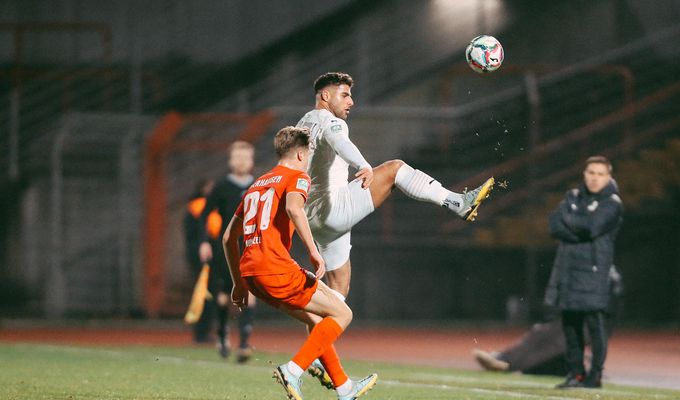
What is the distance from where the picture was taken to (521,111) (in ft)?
67.3

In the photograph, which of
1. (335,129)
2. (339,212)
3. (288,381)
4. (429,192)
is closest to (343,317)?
(288,381)

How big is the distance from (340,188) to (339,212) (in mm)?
223

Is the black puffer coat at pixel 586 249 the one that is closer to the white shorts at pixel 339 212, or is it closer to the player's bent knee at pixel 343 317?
the white shorts at pixel 339 212

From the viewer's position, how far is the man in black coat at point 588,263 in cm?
1014

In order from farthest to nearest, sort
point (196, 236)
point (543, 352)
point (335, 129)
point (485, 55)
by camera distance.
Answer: point (196, 236) → point (543, 352) → point (485, 55) → point (335, 129)

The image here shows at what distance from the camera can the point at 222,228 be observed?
13.0 metres

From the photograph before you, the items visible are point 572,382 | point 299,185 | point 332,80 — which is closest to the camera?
point 299,185

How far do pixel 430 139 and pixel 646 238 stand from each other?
3.79 m

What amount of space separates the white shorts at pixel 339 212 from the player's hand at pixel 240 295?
79 centimetres

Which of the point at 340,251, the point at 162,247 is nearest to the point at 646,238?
the point at 162,247

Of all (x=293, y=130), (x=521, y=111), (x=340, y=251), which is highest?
(x=521, y=111)

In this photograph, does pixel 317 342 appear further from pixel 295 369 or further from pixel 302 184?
pixel 302 184

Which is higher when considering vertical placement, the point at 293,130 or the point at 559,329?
the point at 293,130

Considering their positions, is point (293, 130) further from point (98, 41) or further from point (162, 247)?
point (98, 41)
